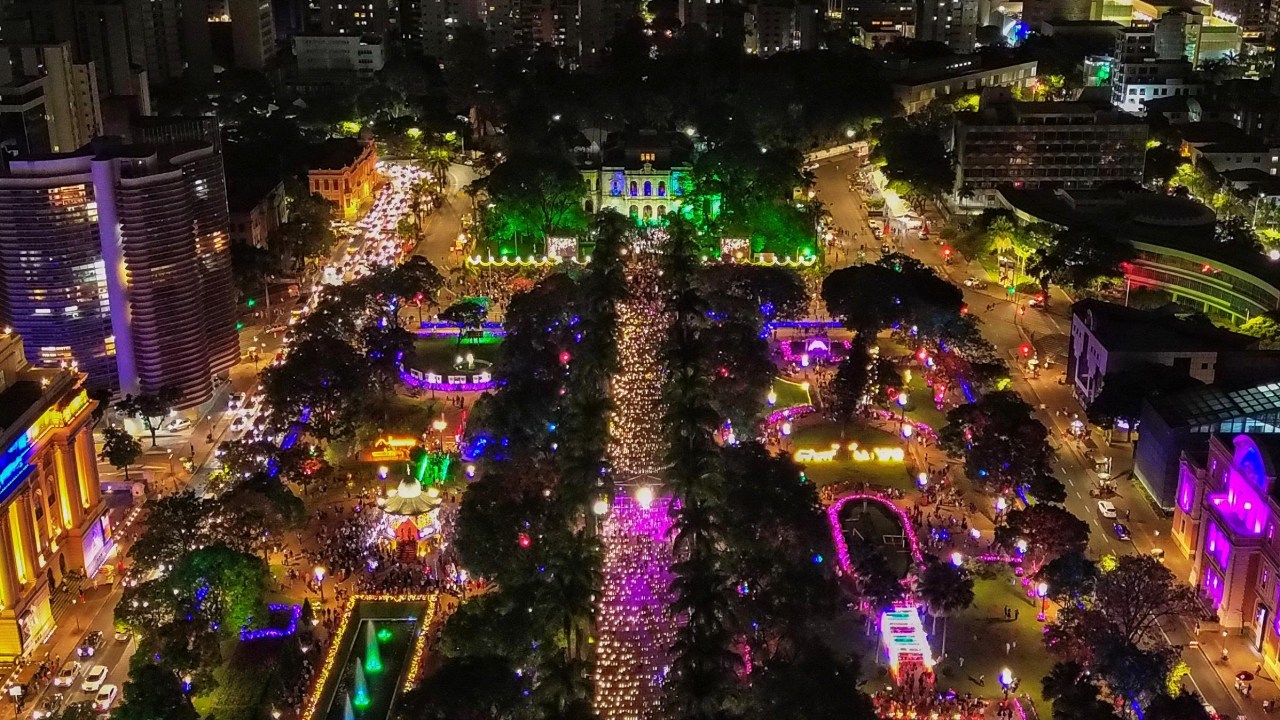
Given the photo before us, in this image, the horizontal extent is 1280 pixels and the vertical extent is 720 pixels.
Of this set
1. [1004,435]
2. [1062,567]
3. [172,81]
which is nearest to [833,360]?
[1004,435]

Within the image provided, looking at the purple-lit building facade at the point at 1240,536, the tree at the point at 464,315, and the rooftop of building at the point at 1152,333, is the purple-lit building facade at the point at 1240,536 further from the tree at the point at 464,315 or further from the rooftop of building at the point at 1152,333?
the tree at the point at 464,315

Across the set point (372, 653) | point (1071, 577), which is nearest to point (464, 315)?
point (372, 653)

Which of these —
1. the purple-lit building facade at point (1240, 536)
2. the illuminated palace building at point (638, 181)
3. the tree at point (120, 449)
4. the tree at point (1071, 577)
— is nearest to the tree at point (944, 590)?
the tree at point (1071, 577)

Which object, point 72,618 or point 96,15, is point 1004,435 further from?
point 96,15

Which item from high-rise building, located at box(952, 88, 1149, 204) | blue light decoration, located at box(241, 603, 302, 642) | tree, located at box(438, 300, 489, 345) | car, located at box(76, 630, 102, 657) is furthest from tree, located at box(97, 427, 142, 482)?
high-rise building, located at box(952, 88, 1149, 204)

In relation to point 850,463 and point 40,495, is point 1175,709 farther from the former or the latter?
point 40,495

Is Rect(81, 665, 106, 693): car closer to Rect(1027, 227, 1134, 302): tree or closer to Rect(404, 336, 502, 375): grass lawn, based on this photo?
Rect(404, 336, 502, 375): grass lawn
